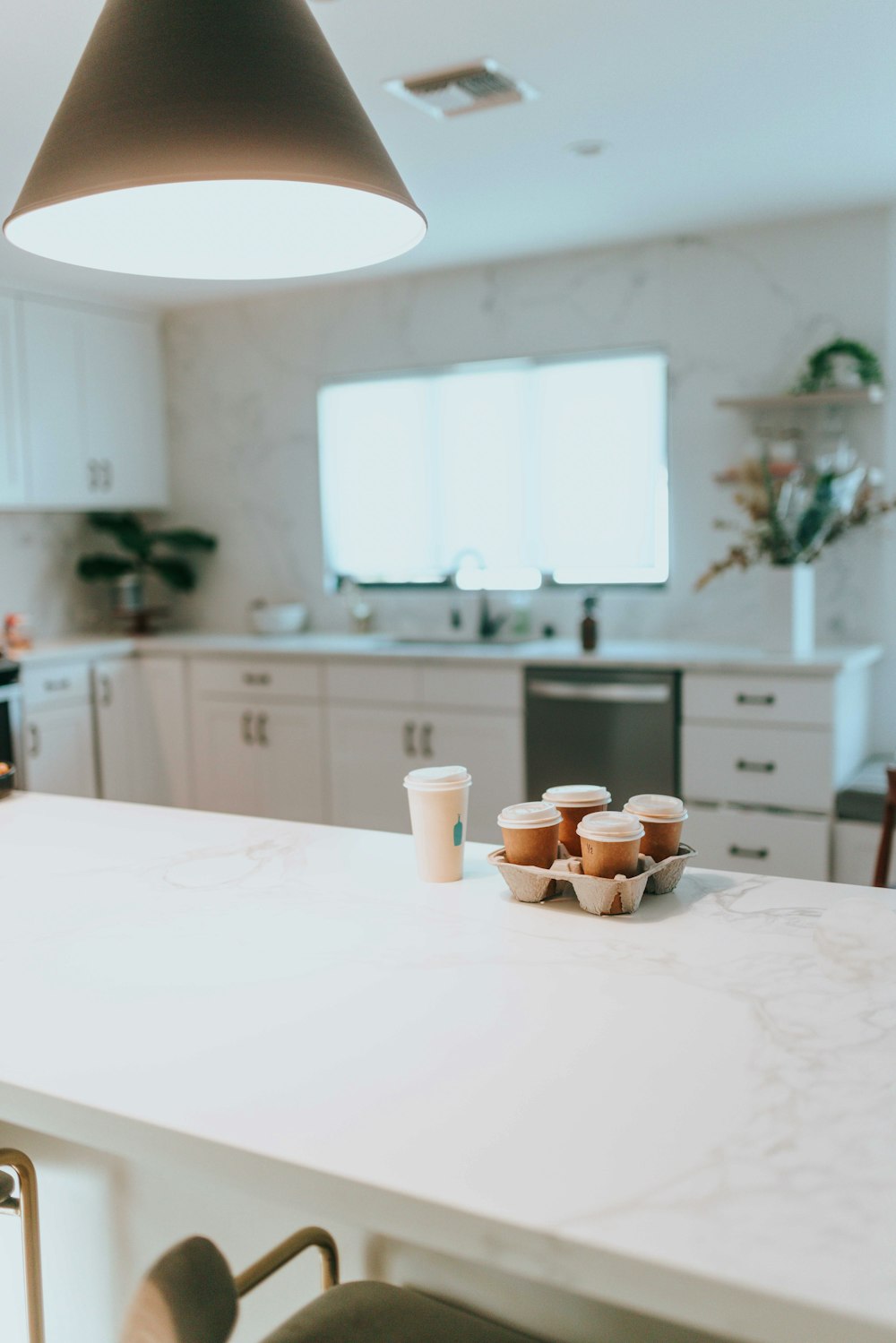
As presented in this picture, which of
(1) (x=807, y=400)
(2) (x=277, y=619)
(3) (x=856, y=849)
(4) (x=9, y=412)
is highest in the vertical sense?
(4) (x=9, y=412)

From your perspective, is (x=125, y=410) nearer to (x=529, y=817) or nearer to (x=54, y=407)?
(x=54, y=407)

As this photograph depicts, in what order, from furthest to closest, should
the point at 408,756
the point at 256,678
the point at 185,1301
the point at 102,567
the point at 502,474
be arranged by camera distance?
the point at 102,567 → the point at 502,474 → the point at 256,678 → the point at 408,756 → the point at 185,1301

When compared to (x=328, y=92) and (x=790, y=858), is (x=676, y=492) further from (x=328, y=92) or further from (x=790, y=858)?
(x=328, y=92)

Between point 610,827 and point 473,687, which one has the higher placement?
point 610,827

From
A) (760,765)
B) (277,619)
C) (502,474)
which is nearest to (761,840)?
(760,765)

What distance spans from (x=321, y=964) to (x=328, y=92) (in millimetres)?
946

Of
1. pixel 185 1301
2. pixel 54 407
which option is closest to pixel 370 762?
pixel 54 407

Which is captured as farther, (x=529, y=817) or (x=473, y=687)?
(x=473, y=687)

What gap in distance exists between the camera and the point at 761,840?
3713 mm

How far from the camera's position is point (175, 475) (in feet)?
18.1

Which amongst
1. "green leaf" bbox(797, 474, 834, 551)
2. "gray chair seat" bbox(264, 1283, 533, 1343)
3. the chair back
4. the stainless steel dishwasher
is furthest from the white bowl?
the chair back

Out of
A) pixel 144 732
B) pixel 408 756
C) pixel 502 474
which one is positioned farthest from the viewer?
pixel 144 732

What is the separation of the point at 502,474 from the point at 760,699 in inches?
63.0

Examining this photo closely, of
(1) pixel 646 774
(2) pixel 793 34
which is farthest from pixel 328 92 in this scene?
(1) pixel 646 774
